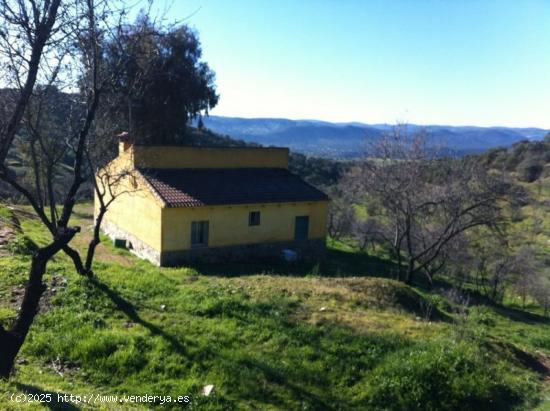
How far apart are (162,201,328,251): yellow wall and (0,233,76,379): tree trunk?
11414 mm

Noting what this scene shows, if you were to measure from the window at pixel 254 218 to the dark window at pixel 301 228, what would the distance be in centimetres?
209

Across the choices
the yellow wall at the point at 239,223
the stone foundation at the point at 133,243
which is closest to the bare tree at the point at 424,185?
the yellow wall at the point at 239,223

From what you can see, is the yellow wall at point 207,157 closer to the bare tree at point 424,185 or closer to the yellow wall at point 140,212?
the yellow wall at point 140,212

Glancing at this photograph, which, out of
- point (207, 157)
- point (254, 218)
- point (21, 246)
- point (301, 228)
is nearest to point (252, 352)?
point (21, 246)

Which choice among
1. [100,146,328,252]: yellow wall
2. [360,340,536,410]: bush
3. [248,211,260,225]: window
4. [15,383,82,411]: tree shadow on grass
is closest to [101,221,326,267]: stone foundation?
[100,146,328,252]: yellow wall

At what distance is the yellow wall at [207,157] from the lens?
71.4ft

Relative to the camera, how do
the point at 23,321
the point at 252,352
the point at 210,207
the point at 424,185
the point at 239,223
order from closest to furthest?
1. the point at 23,321
2. the point at 252,352
3. the point at 210,207
4. the point at 239,223
5. the point at 424,185

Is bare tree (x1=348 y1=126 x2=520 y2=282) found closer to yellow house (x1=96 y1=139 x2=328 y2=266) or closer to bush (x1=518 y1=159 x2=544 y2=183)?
yellow house (x1=96 y1=139 x2=328 y2=266)

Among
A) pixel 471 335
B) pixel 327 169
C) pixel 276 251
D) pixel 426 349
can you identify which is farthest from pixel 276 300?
pixel 327 169

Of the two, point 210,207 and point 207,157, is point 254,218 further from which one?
point 207,157

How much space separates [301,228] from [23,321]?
16992 mm

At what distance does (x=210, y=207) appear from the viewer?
20.2 meters

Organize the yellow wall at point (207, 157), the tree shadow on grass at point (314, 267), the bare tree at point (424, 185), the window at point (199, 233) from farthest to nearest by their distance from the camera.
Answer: the yellow wall at point (207, 157)
the window at point (199, 233)
the bare tree at point (424, 185)
the tree shadow on grass at point (314, 267)

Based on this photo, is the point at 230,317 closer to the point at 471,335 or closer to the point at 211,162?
the point at 471,335
